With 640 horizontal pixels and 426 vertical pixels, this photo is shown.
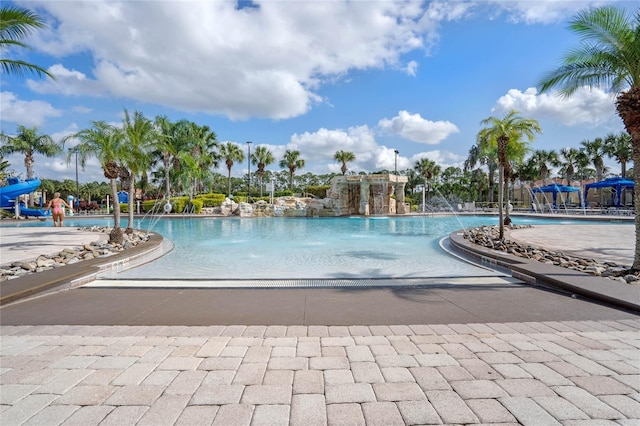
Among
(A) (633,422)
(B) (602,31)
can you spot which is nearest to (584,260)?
(B) (602,31)

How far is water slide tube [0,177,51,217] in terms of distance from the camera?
29531mm

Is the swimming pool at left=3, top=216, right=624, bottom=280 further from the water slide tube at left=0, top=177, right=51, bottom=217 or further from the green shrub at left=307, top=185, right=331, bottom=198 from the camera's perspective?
the green shrub at left=307, top=185, right=331, bottom=198

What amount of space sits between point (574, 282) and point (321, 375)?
4.93 meters

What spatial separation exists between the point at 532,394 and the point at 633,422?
1.83 feet

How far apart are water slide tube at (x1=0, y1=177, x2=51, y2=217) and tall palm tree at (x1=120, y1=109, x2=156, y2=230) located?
2460 cm

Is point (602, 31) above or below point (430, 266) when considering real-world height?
above

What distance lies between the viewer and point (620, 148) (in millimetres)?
37062

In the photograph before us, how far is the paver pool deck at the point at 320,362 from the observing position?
2322 millimetres

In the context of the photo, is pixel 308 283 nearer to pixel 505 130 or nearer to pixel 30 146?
pixel 505 130

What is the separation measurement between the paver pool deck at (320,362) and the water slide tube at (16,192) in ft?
111

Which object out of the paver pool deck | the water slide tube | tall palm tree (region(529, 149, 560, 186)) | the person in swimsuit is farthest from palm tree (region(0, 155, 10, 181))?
tall palm tree (region(529, 149, 560, 186))

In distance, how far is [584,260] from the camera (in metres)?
8.04

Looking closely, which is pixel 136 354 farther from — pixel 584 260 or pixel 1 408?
pixel 584 260

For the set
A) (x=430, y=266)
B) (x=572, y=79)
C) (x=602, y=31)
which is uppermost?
(x=602, y=31)
